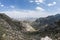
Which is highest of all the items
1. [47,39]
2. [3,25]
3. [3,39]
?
[3,25]

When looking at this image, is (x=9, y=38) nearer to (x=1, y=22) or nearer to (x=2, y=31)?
(x=2, y=31)

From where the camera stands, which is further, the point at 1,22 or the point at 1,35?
the point at 1,22

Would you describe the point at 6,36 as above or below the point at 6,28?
below

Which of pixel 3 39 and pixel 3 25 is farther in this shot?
pixel 3 25

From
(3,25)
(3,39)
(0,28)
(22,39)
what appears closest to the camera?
(3,39)

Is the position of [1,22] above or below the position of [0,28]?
above

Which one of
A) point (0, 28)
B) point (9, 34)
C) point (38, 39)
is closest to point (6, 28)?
point (0, 28)

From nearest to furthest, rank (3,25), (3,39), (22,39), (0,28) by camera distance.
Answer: (3,39), (22,39), (0,28), (3,25)

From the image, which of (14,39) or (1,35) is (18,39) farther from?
(1,35)

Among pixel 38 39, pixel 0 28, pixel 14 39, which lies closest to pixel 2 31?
pixel 0 28
